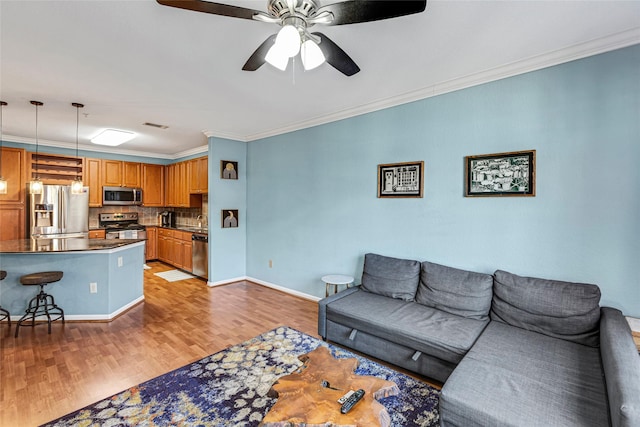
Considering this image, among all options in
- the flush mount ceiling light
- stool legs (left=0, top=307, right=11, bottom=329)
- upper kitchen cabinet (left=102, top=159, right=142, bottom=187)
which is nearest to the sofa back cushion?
stool legs (left=0, top=307, right=11, bottom=329)

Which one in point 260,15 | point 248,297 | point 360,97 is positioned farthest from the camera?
point 248,297

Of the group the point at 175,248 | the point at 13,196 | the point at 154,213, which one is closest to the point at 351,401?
the point at 175,248

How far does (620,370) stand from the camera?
4.46 ft

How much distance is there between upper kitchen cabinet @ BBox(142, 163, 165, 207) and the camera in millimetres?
6645

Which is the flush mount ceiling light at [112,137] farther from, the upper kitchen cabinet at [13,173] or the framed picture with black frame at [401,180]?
the framed picture with black frame at [401,180]

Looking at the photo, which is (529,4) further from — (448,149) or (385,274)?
(385,274)

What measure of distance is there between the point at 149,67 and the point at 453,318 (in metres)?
3.39

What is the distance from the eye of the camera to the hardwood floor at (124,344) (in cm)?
208

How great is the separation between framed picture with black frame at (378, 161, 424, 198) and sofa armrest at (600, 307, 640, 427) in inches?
67.6

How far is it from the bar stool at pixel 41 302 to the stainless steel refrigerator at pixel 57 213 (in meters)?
2.11

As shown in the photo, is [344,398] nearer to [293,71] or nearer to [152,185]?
[293,71]

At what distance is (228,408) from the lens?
1929 millimetres

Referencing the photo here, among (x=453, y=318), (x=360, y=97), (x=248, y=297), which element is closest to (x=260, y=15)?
(x=360, y=97)

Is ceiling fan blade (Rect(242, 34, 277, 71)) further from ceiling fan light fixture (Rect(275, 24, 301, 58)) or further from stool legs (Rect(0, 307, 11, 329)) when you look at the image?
stool legs (Rect(0, 307, 11, 329))
